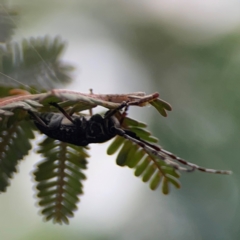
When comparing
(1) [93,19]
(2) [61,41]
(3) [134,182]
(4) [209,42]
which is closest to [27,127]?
(2) [61,41]

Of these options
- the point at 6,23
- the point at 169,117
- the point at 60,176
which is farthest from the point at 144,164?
the point at 169,117

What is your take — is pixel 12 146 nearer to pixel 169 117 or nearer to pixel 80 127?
pixel 80 127

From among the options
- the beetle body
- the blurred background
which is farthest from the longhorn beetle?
the blurred background

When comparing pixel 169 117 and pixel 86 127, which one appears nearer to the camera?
pixel 86 127

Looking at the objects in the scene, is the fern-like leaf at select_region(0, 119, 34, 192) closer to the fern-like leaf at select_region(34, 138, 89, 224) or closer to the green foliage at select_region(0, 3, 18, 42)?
the fern-like leaf at select_region(34, 138, 89, 224)

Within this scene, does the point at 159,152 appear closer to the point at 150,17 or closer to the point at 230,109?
the point at 230,109

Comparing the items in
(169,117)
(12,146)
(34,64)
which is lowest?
(12,146)
